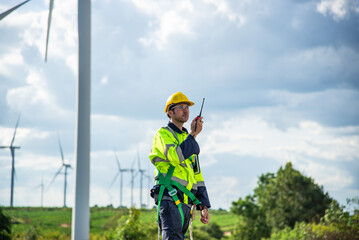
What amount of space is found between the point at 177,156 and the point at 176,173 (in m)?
0.30

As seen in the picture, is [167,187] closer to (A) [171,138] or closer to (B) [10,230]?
(A) [171,138]

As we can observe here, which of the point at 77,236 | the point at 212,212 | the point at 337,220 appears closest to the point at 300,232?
the point at 337,220

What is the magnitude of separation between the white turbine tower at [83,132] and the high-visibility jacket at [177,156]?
456cm

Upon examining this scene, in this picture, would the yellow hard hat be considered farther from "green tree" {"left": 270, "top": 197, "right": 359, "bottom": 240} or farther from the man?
"green tree" {"left": 270, "top": 197, "right": 359, "bottom": 240}

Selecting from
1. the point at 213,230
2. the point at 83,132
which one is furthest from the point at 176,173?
the point at 213,230

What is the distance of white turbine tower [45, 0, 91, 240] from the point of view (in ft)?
33.0

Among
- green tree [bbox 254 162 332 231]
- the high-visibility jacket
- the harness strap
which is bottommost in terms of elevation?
the harness strap

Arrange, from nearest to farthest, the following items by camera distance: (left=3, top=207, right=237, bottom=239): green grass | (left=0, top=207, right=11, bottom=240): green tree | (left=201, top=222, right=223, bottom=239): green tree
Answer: (left=0, top=207, right=11, bottom=240): green tree < (left=3, top=207, right=237, bottom=239): green grass < (left=201, top=222, right=223, bottom=239): green tree

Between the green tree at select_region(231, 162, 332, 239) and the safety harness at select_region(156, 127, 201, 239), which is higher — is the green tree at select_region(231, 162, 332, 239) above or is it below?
above

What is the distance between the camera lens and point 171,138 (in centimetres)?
594

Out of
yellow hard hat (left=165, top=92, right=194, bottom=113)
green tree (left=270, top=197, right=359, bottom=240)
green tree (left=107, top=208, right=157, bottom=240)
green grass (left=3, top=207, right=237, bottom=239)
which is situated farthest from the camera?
green grass (left=3, top=207, right=237, bottom=239)

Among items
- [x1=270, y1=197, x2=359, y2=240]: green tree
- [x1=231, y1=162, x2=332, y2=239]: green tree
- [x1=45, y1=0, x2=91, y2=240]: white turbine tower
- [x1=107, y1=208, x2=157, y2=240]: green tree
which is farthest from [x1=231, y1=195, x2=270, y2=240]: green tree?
[x1=45, y1=0, x2=91, y2=240]: white turbine tower

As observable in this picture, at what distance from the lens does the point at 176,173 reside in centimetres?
584

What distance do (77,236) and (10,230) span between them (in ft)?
63.1
